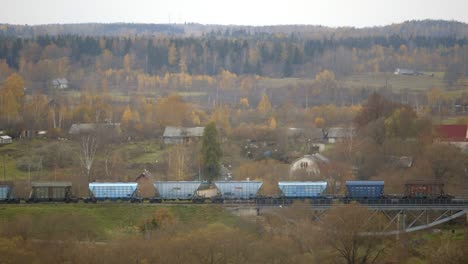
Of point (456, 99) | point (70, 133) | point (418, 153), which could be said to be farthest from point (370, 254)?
point (456, 99)

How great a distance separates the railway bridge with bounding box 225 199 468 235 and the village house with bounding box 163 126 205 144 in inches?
762

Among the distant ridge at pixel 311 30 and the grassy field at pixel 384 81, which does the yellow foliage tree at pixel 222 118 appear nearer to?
the grassy field at pixel 384 81

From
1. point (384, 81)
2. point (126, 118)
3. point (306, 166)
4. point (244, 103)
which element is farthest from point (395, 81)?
point (306, 166)

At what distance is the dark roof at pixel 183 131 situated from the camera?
205ft

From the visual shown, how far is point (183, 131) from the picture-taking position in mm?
62938

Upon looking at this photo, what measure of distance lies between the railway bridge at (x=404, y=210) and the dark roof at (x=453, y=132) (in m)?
14.8

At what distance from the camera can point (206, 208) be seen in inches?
1674

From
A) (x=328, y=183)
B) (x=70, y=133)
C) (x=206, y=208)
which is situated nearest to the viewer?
(x=206, y=208)

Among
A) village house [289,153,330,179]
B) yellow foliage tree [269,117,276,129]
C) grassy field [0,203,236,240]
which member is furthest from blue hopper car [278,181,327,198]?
yellow foliage tree [269,117,276,129]

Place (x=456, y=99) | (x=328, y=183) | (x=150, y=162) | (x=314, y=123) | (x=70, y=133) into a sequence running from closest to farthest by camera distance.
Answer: (x=328, y=183), (x=150, y=162), (x=70, y=133), (x=314, y=123), (x=456, y=99)

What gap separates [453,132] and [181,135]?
17.9 m

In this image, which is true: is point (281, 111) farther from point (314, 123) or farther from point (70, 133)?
point (70, 133)

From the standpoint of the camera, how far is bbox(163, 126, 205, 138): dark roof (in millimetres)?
62544

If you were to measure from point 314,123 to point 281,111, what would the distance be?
18.4 ft
